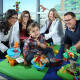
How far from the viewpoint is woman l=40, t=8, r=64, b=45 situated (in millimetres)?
951

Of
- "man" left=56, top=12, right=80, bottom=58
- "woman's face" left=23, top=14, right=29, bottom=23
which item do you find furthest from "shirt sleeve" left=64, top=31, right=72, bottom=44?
"woman's face" left=23, top=14, right=29, bottom=23

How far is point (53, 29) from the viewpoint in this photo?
0.97 metres

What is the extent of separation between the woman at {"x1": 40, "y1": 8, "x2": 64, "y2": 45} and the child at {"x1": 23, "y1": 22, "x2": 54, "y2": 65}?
0.11 m

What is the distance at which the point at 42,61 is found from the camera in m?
0.75

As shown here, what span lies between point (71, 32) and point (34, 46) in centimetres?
26

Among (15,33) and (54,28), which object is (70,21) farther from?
(15,33)

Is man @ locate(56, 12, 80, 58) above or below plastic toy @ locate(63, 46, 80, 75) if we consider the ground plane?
above

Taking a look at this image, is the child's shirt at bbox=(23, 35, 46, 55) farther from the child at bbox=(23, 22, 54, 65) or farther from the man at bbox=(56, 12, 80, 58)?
the man at bbox=(56, 12, 80, 58)

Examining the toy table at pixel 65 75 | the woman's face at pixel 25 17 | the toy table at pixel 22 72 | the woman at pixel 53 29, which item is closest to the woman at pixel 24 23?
the woman's face at pixel 25 17

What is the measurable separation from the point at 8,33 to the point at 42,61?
0.40m

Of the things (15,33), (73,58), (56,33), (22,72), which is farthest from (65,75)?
(15,33)

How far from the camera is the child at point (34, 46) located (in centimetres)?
82

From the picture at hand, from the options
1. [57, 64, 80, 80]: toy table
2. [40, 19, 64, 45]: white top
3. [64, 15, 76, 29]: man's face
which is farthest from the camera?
[40, 19, 64, 45]: white top

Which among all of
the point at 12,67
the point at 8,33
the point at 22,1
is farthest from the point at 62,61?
the point at 22,1
